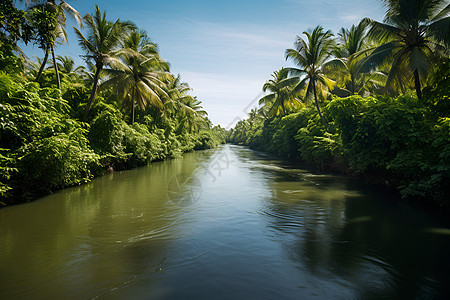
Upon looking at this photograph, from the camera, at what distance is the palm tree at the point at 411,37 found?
994 centimetres

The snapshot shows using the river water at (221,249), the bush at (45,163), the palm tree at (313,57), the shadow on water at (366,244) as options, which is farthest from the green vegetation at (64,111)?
the palm tree at (313,57)

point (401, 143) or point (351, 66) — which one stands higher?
point (351, 66)

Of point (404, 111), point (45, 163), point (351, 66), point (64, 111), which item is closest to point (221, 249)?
point (45, 163)

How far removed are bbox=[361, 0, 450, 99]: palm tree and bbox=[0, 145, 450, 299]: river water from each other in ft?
21.6

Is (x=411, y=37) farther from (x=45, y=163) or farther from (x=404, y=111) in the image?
(x=45, y=163)

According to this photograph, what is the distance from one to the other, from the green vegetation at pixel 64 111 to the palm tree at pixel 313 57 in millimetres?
11497

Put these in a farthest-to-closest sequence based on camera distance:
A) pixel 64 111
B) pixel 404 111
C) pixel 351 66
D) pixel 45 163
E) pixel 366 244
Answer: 1. pixel 351 66
2. pixel 64 111
3. pixel 404 111
4. pixel 45 163
5. pixel 366 244

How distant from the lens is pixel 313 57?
59.0ft

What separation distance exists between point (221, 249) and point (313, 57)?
17.4m

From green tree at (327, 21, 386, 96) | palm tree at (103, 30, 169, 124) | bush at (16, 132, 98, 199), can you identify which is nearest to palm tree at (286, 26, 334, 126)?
green tree at (327, 21, 386, 96)

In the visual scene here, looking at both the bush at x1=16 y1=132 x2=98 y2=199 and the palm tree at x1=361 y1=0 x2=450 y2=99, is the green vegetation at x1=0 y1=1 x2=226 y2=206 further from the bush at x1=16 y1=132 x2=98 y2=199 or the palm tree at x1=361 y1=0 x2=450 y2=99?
the palm tree at x1=361 y1=0 x2=450 y2=99

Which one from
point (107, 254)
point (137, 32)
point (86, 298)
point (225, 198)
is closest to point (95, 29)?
point (137, 32)

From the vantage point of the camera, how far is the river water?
11.5ft

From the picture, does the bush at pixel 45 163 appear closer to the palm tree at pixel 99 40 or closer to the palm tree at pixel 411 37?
the palm tree at pixel 99 40
